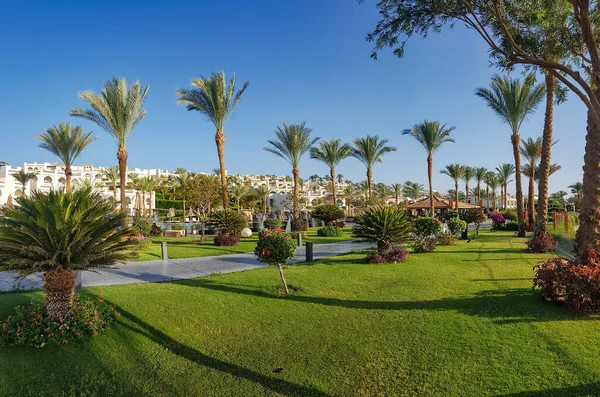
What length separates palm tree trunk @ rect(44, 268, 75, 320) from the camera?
547 centimetres

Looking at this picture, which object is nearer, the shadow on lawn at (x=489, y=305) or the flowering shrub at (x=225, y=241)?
the shadow on lawn at (x=489, y=305)

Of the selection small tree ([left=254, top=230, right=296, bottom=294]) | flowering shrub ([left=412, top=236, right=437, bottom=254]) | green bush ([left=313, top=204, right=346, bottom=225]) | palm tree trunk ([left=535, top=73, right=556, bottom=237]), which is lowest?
flowering shrub ([left=412, top=236, right=437, bottom=254])

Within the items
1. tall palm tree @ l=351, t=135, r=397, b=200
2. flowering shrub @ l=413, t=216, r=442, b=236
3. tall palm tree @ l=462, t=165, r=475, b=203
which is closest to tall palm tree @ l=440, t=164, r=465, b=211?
tall palm tree @ l=462, t=165, r=475, b=203

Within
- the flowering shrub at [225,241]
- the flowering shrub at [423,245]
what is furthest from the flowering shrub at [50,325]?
the flowering shrub at [423,245]

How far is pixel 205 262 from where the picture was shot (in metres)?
12.5

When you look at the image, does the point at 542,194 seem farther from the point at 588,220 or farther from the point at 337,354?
the point at 337,354

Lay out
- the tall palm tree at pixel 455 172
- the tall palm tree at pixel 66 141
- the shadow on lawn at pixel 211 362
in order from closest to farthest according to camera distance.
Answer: the shadow on lawn at pixel 211 362
the tall palm tree at pixel 66 141
the tall palm tree at pixel 455 172

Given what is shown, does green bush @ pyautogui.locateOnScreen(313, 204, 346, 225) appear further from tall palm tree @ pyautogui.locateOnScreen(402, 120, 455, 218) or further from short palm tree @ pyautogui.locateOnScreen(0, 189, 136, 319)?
short palm tree @ pyautogui.locateOnScreen(0, 189, 136, 319)

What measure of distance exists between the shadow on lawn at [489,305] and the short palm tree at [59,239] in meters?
3.16

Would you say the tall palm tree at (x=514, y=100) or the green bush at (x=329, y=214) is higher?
the tall palm tree at (x=514, y=100)

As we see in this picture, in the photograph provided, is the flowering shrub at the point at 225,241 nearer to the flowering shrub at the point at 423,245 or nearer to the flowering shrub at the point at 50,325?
the flowering shrub at the point at 423,245

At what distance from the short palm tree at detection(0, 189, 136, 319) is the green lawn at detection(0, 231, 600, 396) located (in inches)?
41.5

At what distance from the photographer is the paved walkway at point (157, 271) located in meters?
8.90

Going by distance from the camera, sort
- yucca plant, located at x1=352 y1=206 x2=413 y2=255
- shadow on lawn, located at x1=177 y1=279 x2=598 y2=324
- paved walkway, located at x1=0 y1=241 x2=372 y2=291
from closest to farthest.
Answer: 1. shadow on lawn, located at x1=177 y1=279 x2=598 y2=324
2. paved walkway, located at x1=0 y1=241 x2=372 y2=291
3. yucca plant, located at x1=352 y1=206 x2=413 y2=255
